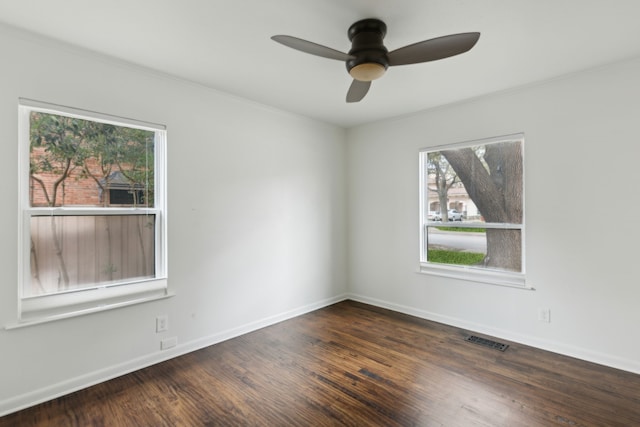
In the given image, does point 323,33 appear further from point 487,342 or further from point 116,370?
point 487,342

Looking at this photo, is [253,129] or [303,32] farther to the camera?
[253,129]

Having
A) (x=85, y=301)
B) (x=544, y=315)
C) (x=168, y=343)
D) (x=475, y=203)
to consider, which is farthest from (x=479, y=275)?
(x=85, y=301)

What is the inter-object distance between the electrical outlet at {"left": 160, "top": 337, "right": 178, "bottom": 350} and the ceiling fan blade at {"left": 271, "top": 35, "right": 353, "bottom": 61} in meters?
2.65

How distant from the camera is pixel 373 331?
348 cm

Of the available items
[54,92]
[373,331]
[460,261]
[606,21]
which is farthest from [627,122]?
[54,92]

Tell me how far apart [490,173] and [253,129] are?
268 centimetres

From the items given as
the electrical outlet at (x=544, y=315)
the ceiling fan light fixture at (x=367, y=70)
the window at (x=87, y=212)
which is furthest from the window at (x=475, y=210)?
the window at (x=87, y=212)

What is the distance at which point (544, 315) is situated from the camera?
304 cm

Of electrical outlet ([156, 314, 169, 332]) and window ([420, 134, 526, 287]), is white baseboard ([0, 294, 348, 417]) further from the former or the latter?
window ([420, 134, 526, 287])

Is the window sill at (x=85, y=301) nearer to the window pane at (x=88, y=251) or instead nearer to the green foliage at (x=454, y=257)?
the window pane at (x=88, y=251)

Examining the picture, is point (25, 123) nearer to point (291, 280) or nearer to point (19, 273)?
point (19, 273)

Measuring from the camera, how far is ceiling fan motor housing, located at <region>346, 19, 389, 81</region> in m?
2.03

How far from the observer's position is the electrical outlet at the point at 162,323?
281 cm

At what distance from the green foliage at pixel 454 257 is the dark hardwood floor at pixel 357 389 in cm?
91
